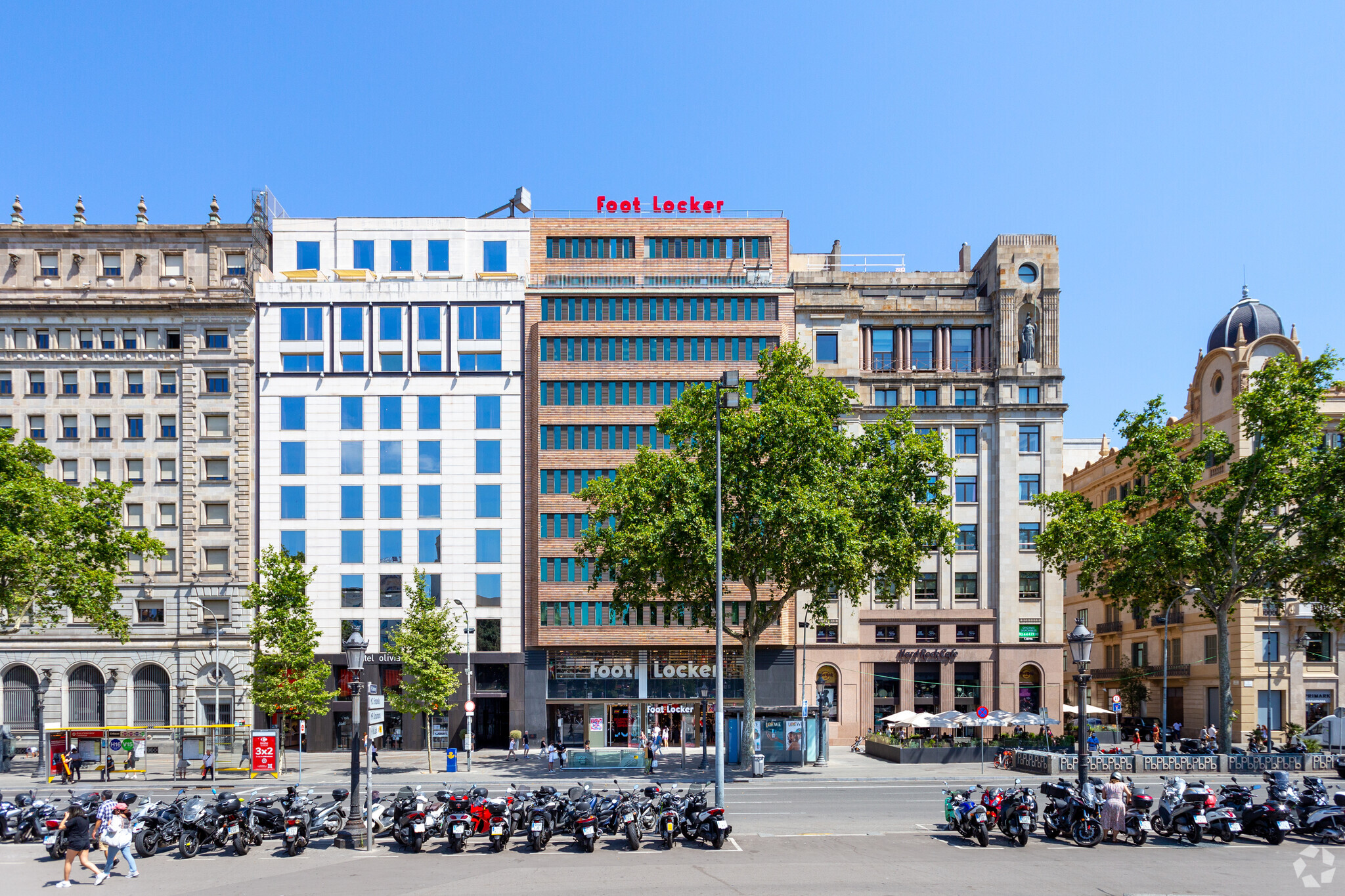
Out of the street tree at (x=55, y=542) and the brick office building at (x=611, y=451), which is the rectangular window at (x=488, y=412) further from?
the street tree at (x=55, y=542)

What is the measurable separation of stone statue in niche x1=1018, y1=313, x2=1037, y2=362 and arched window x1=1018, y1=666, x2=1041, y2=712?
61.2ft

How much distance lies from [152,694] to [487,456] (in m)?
22.1

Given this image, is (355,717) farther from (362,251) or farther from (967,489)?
(967,489)

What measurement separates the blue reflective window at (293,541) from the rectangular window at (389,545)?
4161mm

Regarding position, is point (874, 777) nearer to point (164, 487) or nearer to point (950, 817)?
point (950, 817)

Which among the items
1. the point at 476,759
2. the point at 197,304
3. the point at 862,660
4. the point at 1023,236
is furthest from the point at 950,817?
the point at 197,304

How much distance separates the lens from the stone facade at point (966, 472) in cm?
6103

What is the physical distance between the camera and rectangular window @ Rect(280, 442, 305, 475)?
58.2 metres

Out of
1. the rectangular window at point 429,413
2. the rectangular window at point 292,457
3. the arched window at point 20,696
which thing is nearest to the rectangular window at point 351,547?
the rectangular window at point 292,457

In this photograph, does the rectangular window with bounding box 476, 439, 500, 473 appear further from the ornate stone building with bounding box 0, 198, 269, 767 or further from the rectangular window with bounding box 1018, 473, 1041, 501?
the rectangular window with bounding box 1018, 473, 1041, 501

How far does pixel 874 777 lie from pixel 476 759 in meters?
21.3

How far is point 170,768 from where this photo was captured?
157 feet

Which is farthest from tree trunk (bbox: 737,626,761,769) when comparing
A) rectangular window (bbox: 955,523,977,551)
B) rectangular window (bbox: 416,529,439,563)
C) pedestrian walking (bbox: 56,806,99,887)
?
pedestrian walking (bbox: 56,806,99,887)

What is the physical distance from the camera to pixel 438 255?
61.6 m
